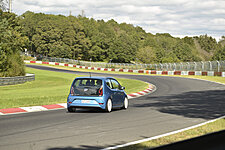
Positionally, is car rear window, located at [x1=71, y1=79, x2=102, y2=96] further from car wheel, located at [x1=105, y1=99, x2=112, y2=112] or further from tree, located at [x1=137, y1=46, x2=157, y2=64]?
tree, located at [x1=137, y1=46, x2=157, y2=64]

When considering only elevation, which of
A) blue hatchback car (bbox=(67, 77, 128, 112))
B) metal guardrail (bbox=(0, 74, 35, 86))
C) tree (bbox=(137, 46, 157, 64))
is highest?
tree (bbox=(137, 46, 157, 64))

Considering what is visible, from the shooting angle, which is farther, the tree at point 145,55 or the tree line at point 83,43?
the tree at point 145,55

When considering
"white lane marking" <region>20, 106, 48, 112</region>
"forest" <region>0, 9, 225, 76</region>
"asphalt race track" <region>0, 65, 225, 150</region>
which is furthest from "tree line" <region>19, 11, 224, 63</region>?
"asphalt race track" <region>0, 65, 225, 150</region>

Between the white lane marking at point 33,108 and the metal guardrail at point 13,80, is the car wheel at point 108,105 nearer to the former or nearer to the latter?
the white lane marking at point 33,108

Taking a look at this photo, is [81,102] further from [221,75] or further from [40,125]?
[221,75]

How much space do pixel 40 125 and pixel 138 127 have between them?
269cm

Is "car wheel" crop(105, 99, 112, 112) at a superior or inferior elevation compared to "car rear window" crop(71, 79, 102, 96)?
inferior

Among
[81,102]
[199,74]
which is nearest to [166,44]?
[199,74]

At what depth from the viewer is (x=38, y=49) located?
325 feet

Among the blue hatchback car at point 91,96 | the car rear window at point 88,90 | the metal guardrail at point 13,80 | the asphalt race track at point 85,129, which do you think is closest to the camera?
the asphalt race track at point 85,129

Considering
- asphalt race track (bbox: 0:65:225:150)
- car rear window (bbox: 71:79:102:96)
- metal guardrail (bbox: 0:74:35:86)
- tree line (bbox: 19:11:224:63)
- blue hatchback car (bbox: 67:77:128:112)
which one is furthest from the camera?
tree line (bbox: 19:11:224:63)

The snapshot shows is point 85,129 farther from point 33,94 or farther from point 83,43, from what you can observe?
point 83,43

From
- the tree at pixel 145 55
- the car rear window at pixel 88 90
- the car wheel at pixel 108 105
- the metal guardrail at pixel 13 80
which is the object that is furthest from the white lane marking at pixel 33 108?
the tree at pixel 145 55

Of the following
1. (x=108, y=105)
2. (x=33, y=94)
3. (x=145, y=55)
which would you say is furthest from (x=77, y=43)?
(x=108, y=105)
